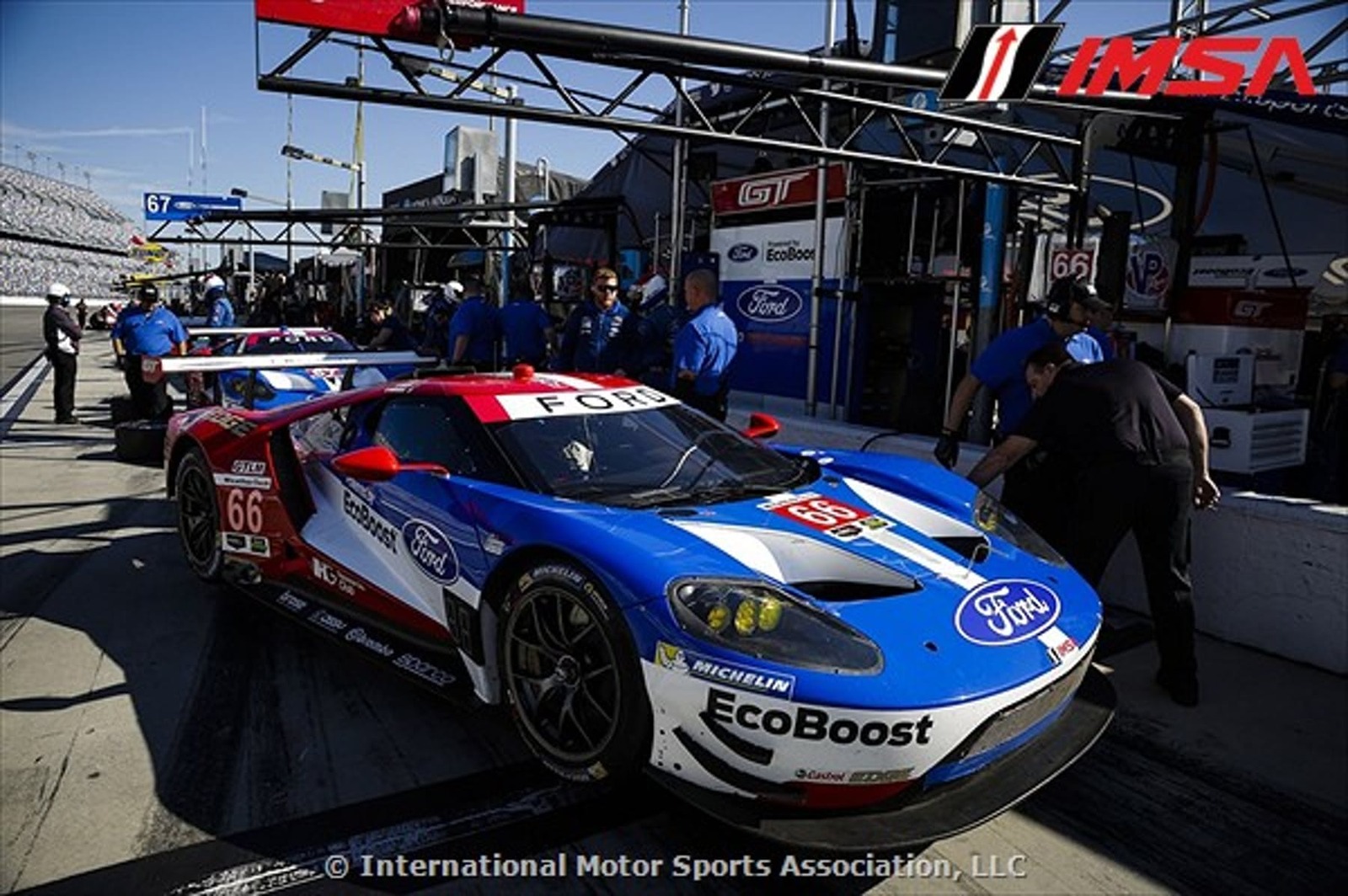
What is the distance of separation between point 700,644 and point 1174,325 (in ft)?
17.1

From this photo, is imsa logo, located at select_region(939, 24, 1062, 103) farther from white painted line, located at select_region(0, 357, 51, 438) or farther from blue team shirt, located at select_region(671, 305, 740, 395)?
white painted line, located at select_region(0, 357, 51, 438)

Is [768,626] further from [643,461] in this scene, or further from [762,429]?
[762,429]

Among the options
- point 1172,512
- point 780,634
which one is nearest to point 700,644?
point 780,634

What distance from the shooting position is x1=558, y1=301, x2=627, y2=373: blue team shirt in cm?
693

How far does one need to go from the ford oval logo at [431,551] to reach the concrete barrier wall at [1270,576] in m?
3.57

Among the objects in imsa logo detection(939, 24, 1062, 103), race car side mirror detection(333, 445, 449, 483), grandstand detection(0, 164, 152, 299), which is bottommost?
race car side mirror detection(333, 445, 449, 483)

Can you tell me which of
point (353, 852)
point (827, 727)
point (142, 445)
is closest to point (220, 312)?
point (142, 445)

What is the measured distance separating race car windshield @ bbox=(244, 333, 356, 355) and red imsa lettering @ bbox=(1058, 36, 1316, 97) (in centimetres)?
690

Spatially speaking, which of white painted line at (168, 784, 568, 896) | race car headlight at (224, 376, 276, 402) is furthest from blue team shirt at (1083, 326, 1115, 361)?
race car headlight at (224, 376, 276, 402)

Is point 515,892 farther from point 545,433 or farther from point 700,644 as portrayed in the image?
point 545,433

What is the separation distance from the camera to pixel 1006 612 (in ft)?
8.23

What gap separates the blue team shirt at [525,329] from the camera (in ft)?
27.7

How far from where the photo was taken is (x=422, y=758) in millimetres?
Result: 2885

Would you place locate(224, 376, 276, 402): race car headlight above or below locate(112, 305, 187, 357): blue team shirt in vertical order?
below
